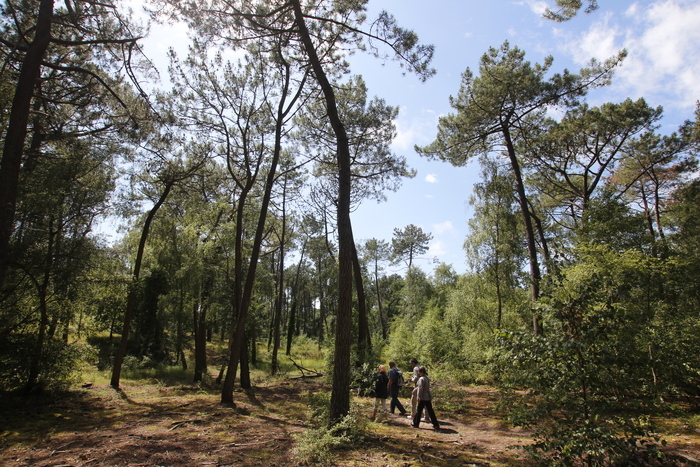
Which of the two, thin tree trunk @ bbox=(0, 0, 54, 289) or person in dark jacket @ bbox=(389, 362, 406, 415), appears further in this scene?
person in dark jacket @ bbox=(389, 362, 406, 415)

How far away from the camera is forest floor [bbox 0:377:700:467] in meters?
5.95

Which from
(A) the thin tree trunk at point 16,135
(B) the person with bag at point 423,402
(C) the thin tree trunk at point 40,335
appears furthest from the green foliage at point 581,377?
(C) the thin tree trunk at point 40,335

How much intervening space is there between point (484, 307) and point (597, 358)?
46.2 feet

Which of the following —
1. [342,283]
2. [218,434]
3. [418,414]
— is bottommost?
[218,434]

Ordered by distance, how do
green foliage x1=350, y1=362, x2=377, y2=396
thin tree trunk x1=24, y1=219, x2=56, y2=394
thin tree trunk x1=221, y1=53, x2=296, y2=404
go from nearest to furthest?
thin tree trunk x1=24, y1=219, x2=56, y2=394
thin tree trunk x1=221, y1=53, x2=296, y2=404
green foliage x1=350, y1=362, x2=377, y2=396

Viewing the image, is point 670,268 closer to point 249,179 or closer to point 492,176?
Result: point 492,176

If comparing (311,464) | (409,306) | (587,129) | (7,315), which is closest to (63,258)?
(7,315)

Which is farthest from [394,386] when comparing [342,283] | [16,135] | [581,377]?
[16,135]

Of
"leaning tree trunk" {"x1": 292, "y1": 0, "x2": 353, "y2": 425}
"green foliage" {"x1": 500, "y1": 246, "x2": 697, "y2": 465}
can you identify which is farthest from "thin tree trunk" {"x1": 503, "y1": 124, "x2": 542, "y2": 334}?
"green foliage" {"x1": 500, "y1": 246, "x2": 697, "y2": 465}

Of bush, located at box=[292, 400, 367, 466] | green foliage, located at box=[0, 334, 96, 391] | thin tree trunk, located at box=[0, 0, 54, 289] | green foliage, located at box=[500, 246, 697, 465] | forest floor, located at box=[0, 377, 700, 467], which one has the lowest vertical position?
forest floor, located at box=[0, 377, 700, 467]

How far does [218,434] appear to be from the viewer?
7.71m

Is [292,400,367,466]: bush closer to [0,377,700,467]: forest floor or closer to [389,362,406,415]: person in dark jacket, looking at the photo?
[0,377,700,467]: forest floor

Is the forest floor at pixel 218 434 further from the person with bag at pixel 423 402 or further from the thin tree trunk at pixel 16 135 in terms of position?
the thin tree trunk at pixel 16 135

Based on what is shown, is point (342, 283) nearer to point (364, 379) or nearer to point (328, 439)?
point (328, 439)
